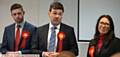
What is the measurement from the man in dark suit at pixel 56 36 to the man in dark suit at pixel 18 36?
0.29 feet

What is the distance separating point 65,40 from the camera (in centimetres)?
292

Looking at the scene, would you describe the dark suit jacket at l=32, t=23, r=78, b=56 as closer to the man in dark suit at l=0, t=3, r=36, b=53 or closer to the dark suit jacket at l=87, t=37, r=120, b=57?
the man in dark suit at l=0, t=3, r=36, b=53

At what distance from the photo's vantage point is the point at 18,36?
295cm

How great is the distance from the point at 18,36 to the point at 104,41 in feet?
3.38

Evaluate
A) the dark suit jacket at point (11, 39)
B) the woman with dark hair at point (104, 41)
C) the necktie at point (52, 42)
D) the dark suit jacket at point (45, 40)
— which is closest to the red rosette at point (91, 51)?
the woman with dark hair at point (104, 41)

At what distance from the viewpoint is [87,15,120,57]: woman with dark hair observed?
9.57ft

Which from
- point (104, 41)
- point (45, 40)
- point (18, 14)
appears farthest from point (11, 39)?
point (104, 41)

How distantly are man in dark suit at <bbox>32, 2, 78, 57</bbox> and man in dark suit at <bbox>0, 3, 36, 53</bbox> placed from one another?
0.09 metres

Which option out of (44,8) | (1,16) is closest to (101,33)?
(44,8)

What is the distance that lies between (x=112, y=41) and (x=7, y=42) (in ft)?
4.14

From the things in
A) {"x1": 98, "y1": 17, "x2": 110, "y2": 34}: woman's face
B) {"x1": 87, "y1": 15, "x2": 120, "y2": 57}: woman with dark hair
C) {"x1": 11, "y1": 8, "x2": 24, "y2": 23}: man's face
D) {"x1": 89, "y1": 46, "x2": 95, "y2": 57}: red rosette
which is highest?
{"x1": 11, "y1": 8, "x2": 24, "y2": 23}: man's face

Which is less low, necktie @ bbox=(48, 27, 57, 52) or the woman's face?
the woman's face

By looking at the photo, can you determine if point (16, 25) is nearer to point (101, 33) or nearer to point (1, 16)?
point (101, 33)

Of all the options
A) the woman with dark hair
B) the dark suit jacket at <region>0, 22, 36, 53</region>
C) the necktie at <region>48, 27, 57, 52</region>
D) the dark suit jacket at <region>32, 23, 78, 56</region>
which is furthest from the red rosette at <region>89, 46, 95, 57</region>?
→ the dark suit jacket at <region>0, 22, 36, 53</region>
